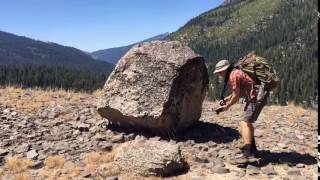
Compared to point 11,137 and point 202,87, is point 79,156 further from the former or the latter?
point 202,87

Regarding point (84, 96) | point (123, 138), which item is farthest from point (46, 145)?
point (84, 96)

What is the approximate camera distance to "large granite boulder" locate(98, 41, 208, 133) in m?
14.9

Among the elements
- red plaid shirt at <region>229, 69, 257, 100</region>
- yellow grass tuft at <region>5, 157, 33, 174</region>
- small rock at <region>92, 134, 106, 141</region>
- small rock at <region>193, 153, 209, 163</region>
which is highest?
red plaid shirt at <region>229, 69, 257, 100</region>

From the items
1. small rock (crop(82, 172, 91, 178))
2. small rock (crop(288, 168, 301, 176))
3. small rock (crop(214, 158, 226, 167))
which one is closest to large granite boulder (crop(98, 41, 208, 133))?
small rock (crop(214, 158, 226, 167))

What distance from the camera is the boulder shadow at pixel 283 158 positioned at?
12.7 metres

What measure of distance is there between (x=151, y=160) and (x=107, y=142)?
122 inches

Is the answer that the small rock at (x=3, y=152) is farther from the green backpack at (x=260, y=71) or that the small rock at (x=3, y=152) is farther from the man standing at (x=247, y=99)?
the green backpack at (x=260, y=71)

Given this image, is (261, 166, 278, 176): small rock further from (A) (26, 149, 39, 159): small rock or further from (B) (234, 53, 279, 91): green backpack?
(A) (26, 149, 39, 159): small rock

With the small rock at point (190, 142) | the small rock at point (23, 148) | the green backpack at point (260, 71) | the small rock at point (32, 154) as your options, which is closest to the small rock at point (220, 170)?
the small rock at point (190, 142)

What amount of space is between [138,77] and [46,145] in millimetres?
3702

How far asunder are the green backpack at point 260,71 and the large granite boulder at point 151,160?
2.88 metres

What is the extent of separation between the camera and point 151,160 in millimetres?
12023

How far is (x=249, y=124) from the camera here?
12805mm

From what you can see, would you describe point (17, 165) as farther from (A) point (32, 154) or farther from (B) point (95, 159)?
(B) point (95, 159)
